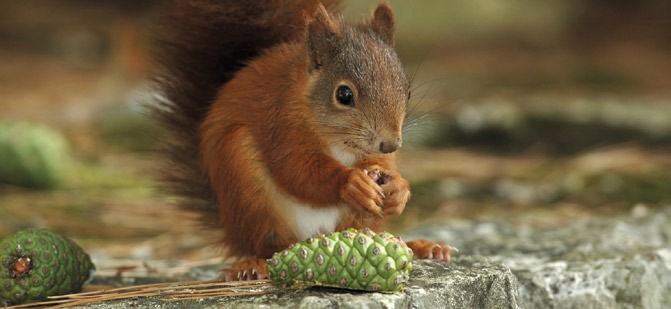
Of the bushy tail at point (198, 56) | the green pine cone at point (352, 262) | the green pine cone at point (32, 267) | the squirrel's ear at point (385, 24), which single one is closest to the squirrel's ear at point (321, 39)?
the squirrel's ear at point (385, 24)

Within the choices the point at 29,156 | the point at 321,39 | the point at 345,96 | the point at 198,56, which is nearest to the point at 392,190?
the point at 345,96

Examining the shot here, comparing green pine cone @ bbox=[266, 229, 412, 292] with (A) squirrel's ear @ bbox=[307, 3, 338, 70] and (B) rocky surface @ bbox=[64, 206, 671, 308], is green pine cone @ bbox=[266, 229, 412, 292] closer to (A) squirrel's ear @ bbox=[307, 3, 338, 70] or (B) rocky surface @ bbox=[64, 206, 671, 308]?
(B) rocky surface @ bbox=[64, 206, 671, 308]

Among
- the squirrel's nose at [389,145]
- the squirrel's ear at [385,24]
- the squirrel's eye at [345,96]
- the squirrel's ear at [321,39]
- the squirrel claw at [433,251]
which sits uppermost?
the squirrel's ear at [385,24]

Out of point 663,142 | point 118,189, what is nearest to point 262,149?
point 118,189

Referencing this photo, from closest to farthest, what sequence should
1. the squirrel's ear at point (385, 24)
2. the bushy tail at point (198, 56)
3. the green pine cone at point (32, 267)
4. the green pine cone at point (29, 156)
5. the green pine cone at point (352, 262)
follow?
the green pine cone at point (352, 262) → the green pine cone at point (32, 267) → the squirrel's ear at point (385, 24) → the bushy tail at point (198, 56) → the green pine cone at point (29, 156)

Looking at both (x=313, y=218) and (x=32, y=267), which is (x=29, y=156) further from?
(x=313, y=218)

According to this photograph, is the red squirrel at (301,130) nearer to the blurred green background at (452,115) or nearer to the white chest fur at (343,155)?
the white chest fur at (343,155)
